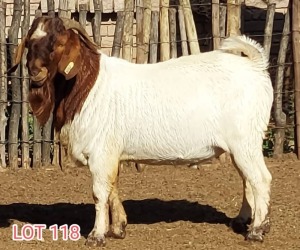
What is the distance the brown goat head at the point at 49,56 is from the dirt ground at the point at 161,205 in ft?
4.18

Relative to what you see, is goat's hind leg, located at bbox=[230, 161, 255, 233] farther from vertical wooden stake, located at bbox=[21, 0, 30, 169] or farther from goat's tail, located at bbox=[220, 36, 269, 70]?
vertical wooden stake, located at bbox=[21, 0, 30, 169]

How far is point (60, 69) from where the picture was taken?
7793mm

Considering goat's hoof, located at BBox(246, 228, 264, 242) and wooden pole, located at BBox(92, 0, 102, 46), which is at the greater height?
wooden pole, located at BBox(92, 0, 102, 46)

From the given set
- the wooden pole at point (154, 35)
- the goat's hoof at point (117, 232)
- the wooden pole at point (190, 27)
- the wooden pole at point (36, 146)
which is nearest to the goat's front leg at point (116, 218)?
the goat's hoof at point (117, 232)

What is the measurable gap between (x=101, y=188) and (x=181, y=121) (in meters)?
0.91

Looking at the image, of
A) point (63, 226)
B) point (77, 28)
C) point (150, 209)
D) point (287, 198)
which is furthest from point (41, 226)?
point (287, 198)

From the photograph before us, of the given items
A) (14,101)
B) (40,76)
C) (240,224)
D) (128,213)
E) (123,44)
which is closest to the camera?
(40,76)

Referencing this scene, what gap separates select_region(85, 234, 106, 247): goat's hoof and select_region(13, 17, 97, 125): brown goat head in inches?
44.9

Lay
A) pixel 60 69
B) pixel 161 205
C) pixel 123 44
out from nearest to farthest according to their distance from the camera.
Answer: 1. pixel 60 69
2. pixel 161 205
3. pixel 123 44

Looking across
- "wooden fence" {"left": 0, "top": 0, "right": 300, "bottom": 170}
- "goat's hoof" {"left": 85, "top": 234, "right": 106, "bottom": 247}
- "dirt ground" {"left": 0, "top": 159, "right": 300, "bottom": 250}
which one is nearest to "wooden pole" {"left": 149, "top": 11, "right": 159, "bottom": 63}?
"wooden fence" {"left": 0, "top": 0, "right": 300, "bottom": 170}

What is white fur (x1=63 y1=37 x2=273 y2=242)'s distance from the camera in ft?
25.6

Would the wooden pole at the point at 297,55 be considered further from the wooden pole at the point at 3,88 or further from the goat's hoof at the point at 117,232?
the goat's hoof at the point at 117,232

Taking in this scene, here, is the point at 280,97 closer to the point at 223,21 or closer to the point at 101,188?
the point at 223,21

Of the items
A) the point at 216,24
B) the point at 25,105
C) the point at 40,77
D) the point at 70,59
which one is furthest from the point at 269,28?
the point at 40,77
